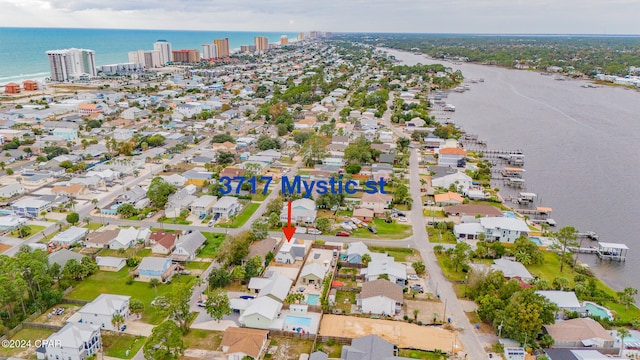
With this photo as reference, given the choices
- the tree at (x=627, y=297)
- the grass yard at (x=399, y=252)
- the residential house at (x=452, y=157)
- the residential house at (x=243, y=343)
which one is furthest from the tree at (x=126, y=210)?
the tree at (x=627, y=297)

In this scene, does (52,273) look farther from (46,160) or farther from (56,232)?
(46,160)

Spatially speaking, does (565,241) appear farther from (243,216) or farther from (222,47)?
(222,47)

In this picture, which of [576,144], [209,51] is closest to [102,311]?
[576,144]

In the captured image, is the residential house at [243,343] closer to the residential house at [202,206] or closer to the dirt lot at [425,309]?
the dirt lot at [425,309]

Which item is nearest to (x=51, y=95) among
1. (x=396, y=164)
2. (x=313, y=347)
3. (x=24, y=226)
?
(x=24, y=226)

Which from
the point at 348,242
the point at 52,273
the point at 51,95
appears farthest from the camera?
the point at 51,95

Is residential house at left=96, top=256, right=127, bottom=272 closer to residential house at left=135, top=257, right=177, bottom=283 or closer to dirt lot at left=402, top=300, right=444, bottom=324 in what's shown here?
residential house at left=135, top=257, right=177, bottom=283

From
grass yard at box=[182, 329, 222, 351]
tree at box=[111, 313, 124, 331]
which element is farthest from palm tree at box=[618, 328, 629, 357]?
tree at box=[111, 313, 124, 331]
